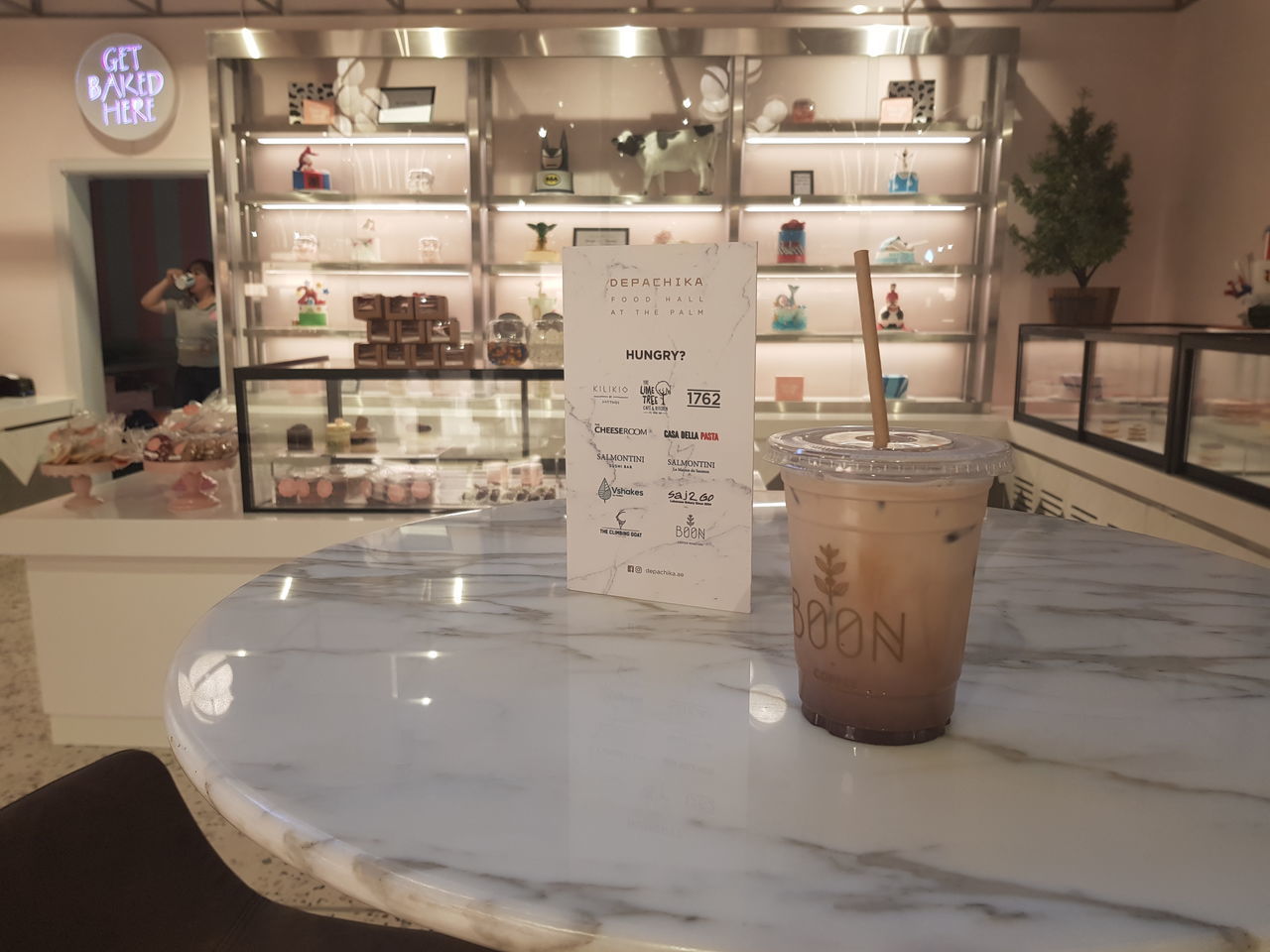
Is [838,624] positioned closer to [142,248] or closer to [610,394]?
[610,394]

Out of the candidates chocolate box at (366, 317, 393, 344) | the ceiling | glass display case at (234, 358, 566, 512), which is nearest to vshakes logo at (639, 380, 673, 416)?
glass display case at (234, 358, 566, 512)

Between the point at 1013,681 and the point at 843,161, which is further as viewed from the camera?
the point at 843,161

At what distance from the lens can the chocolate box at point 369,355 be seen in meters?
2.80

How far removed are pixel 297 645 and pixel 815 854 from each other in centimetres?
49

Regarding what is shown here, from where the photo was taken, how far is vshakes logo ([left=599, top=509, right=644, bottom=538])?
3.14 ft

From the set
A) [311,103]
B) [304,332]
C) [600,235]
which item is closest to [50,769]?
[304,332]

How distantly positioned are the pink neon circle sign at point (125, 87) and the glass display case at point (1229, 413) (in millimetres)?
5494

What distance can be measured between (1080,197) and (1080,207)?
0.16 feet

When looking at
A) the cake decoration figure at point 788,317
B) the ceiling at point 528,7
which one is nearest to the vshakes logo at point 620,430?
the cake decoration figure at point 788,317

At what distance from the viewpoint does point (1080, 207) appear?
183 inches

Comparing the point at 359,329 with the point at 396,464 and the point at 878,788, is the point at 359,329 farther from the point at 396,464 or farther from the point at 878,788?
the point at 878,788

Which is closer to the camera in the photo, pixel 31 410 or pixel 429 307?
pixel 429 307

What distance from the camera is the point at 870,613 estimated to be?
649mm

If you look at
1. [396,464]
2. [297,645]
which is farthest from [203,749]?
[396,464]
